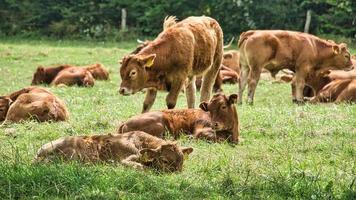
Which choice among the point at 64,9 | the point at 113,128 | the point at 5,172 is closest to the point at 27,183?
the point at 5,172

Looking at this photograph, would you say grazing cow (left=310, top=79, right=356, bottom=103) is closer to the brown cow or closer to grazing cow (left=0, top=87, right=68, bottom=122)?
the brown cow

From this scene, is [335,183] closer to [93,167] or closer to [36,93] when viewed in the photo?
[93,167]

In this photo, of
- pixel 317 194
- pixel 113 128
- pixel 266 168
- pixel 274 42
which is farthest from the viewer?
pixel 274 42

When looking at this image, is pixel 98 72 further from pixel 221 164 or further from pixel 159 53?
pixel 221 164

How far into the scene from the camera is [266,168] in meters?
7.96

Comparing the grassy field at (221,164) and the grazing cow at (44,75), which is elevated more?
the grassy field at (221,164)

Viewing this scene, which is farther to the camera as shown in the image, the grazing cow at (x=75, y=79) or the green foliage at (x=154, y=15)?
the green foliage at (x=154, y=15)

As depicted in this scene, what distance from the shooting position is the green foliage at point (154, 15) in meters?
33.8

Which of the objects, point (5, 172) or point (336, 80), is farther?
point (336, 80)

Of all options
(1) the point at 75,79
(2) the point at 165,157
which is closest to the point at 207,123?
(2) the point at 165,157

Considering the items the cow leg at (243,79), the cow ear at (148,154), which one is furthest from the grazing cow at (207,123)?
the cow leg at (243,79)

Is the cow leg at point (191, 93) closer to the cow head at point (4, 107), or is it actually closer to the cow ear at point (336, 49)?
the cow head at point (4, 107)

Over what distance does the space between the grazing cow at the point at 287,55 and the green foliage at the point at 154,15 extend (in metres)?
16.2

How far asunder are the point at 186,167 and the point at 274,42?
884cm
